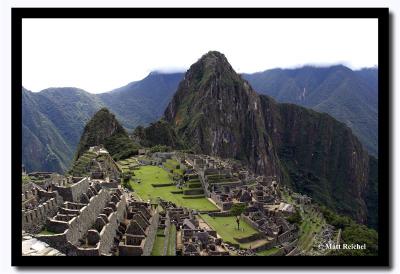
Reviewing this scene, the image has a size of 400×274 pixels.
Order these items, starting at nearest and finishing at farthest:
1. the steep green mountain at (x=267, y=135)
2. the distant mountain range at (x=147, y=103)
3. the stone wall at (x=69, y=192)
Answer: the stone wall at (x=69, y=192), the distant mountain range at (x=147, y=103), the steep green mountain at (x=267, y=135)

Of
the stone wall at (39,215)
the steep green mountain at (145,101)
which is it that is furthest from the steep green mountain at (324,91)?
the stone wall at (39,215)


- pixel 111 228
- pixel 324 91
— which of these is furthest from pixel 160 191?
pixel 324 91

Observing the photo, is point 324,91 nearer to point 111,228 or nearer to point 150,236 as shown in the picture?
point 150,236

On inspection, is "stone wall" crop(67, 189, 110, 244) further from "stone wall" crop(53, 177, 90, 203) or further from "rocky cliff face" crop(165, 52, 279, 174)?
"rocky cliff face" crop(165, 52, 279, 174)

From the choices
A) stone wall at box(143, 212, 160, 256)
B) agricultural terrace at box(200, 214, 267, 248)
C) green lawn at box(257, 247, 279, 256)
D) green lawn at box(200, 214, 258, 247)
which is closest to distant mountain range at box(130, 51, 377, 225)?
green lawn at box(200, 214, 258, 247)

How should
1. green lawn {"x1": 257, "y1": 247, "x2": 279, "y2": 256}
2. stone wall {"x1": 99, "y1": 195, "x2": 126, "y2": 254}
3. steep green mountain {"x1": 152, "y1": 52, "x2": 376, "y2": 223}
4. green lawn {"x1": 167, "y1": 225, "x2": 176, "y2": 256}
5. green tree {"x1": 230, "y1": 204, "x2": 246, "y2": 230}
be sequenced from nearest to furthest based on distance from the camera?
stone wall {"x1": 99, "y1": 195, "x2": 126, "y2": 254} < green lawn {"x1": 167, "y1": 225, "x2": 176, "y2": 256} < green lawn {"x1": 257, "y1": 247, "x2": 279, "y2": 256} < green tree {"x1": 230, "y1": 204, "x2": 246, "y2": 230} < steep green mountain {"x1": 152, "y1": 52, "x2": 376, "y2": 223}

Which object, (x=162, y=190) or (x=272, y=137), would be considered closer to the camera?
(x=162, y=190)

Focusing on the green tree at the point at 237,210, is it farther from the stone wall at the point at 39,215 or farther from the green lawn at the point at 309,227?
the stone wall at the point at 39,215
